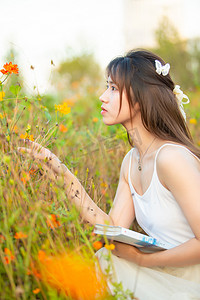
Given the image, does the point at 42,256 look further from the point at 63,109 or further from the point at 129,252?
the point at 63,109

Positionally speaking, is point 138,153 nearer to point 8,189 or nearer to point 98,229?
point 98,229

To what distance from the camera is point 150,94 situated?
5.58 feet

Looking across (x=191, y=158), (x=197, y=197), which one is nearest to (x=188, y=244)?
(x=197, y=197)

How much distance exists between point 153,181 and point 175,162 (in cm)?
18

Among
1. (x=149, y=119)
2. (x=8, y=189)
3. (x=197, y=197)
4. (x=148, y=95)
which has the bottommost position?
(x=197, y=197)

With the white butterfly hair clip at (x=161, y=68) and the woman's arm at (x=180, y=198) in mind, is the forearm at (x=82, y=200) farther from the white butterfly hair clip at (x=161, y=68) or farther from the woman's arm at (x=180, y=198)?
the white butterfly hair clip at (x=161, y=68)

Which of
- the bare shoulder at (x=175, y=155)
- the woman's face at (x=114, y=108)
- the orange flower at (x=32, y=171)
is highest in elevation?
the woman's face at (x=114, y=108)

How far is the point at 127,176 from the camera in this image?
190cm

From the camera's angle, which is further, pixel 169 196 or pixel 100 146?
pixel 100 146

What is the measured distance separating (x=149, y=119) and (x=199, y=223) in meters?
0.55

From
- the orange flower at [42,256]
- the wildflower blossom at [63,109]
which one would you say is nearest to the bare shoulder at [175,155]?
the wildflower blossom at [63,109]

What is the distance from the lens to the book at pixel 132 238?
132 centimetres

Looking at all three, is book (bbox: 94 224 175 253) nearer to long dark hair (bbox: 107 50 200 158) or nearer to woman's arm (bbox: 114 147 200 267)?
woman's arm (bbox: 114 147 200 267)

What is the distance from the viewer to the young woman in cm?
146
